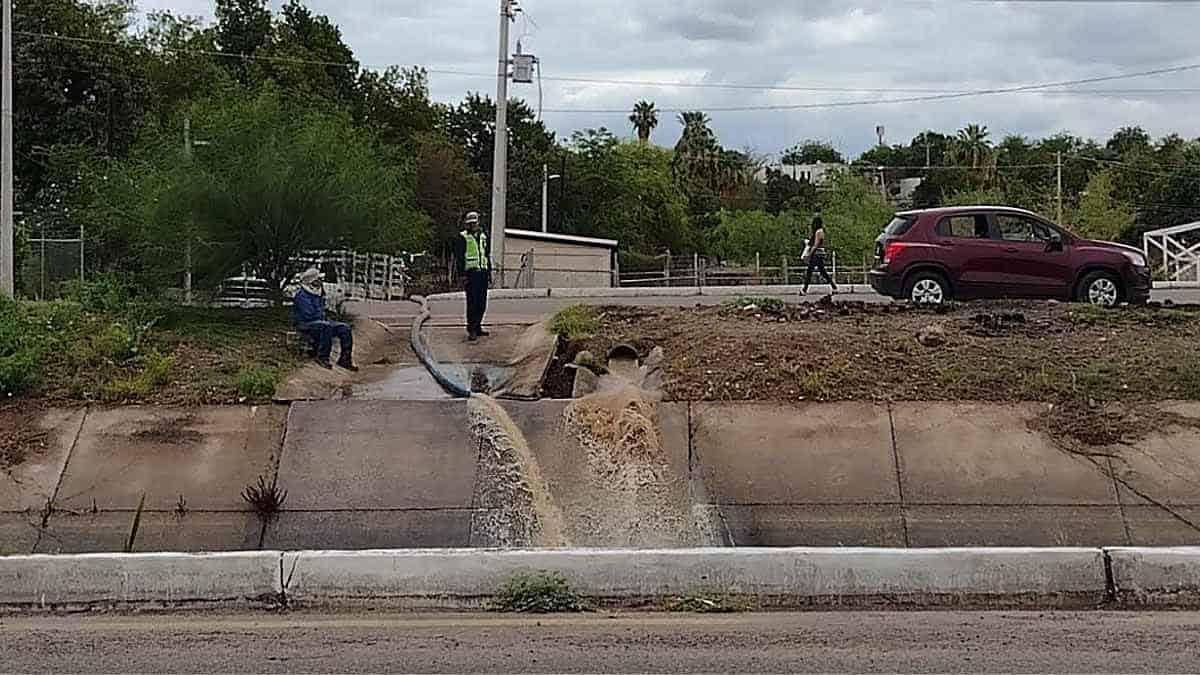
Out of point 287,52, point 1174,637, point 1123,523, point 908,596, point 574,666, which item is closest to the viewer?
point 574,666

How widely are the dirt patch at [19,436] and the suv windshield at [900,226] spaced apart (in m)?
11.4

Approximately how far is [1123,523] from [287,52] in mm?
54532

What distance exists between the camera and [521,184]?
73938 mm

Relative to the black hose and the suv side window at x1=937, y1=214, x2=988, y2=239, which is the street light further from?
the suv side window at x1=937, y1=214, x2=988, y2=239

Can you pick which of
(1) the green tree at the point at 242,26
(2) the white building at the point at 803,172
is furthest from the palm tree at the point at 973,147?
(1) the green tree at the point at 242,26

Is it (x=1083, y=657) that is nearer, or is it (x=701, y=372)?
(x=1083, y=657)

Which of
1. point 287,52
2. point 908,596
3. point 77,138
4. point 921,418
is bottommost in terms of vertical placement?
point 908,596

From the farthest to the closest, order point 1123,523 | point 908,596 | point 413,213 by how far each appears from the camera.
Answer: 1. point 413,213
2. point 1123,523
3. point 908,596

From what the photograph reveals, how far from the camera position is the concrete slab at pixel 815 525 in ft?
32.1

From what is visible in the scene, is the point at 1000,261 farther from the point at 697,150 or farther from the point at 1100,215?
the point at 697,150

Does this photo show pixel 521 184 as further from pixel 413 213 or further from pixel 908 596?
pixel 908 596

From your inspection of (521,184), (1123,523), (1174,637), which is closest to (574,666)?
(1174,637)

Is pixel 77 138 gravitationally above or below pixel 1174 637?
above

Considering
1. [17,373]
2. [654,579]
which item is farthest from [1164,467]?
[17,373]
